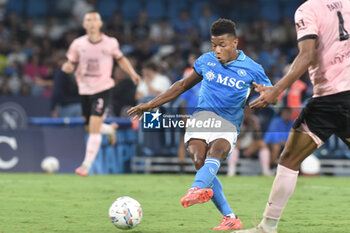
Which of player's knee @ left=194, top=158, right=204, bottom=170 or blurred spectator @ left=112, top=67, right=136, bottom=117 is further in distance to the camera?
blurred spectator @ left=112, top=67, right=136, bottom=117

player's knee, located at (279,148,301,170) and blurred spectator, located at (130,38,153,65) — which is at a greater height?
player's knee, located at (279,148,301,170)

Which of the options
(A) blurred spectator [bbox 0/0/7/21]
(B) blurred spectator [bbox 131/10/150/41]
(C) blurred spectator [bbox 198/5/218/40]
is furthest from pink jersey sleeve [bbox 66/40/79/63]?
(A) blurred spectator [bbox 0/0/7/21]

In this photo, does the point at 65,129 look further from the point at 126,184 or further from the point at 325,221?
the point at 325,221

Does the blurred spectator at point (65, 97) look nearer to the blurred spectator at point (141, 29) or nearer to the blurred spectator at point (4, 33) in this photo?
the blurred spectator at point (141, 29)

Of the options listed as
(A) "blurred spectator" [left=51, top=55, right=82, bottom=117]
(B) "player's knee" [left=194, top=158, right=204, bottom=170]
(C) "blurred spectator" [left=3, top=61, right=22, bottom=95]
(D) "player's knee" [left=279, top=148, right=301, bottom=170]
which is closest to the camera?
(D) "player's knee" [left=279, top=148, right=301, bottom=170]

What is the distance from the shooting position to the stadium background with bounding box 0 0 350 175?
14523 mm

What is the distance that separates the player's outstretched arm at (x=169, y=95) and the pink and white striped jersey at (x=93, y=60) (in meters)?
5.64

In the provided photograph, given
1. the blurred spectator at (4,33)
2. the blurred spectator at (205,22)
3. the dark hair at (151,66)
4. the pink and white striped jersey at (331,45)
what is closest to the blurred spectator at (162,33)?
the blurred spectator at (205,22)

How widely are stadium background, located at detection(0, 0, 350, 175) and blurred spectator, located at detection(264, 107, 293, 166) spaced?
36 cm

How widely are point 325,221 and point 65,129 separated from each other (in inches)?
332

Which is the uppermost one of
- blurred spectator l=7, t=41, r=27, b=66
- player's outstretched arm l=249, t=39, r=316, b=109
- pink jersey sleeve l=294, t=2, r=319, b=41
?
pink jersey sleeve l=294, t=2, r=319, b=41

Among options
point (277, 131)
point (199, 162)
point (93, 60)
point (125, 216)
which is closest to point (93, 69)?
point (93, 60)

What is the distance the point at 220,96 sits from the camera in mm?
6730

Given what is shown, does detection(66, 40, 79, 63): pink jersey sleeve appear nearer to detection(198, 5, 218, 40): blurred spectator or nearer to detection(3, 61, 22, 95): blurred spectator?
detection(3, 61, 22, 95): blurred spectator
